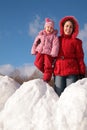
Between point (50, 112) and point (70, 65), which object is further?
point (70, 65)

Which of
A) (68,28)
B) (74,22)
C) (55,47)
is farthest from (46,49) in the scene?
(74,22)

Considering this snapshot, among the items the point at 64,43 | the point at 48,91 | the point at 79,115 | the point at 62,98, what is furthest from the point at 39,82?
the point at 64,43

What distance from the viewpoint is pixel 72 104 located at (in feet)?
13.3

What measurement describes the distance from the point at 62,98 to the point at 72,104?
0.93 feet

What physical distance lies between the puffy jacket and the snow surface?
107 centimetres

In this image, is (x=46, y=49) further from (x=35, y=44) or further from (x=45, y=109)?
(x=45, y=109)

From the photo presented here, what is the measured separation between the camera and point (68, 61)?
570 centimetres

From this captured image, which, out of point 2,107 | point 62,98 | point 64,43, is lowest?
point 2,107

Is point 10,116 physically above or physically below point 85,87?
below

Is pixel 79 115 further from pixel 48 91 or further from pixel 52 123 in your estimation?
pixel 48 91

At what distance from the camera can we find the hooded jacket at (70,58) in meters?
5.69

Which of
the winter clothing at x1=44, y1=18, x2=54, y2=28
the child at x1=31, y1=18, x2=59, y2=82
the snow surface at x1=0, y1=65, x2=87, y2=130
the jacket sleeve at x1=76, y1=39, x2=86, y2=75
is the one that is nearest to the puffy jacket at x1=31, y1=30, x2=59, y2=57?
the child at x1=31, y1=18, x2=59, y2=82

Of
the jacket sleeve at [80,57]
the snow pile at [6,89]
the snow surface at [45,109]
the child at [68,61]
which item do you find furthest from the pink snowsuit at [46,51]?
the snow surface at [45,109]

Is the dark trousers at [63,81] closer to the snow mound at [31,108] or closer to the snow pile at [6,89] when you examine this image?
the snow pile at [6,89]
